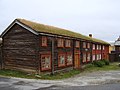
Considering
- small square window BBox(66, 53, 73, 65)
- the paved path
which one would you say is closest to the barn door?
small square window BBox(66, 53, 73, 65)

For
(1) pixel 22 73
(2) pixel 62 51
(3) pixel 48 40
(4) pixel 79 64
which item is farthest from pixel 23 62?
(4) pixel 79 64

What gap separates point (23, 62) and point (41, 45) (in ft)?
9.47

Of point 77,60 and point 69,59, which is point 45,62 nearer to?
point 69,59

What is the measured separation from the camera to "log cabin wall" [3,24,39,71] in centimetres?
2591

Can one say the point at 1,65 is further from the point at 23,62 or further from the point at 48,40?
the point at 48,40

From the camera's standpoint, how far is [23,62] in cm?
2669

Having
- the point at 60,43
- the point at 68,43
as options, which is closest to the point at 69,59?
the point at 68,43

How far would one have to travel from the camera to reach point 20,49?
89.0 feet

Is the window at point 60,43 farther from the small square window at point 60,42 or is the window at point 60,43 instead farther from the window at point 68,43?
the window at point 68,43

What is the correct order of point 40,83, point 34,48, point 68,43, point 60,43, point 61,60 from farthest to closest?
point 68,43 → point 61,60 → point 60,43 → point 34,48 → point 40,83

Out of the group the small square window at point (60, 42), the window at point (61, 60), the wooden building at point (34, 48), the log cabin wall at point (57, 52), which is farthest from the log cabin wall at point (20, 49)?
the window at point (61, 60)

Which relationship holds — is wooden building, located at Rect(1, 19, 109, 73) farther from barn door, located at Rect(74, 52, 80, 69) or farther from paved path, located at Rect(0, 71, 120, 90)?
paved path, located at Rect(0, 71, 120, 90)

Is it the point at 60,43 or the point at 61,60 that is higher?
the point at 60,43

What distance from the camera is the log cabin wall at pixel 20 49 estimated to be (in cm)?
2591
